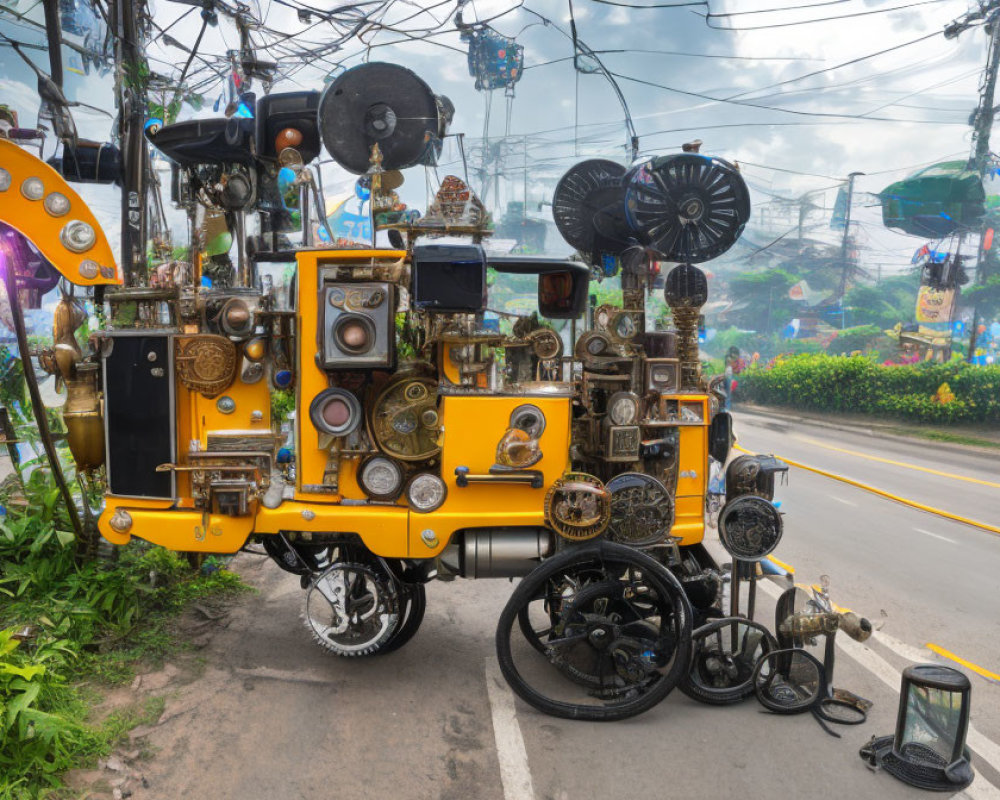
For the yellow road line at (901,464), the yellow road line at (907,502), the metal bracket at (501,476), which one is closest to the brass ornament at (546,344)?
the metal bracket at (501,476)

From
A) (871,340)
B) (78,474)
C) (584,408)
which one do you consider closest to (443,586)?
(584,408)

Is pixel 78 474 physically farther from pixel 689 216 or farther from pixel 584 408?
pixel 689 216

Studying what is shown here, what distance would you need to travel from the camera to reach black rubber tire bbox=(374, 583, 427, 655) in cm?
498

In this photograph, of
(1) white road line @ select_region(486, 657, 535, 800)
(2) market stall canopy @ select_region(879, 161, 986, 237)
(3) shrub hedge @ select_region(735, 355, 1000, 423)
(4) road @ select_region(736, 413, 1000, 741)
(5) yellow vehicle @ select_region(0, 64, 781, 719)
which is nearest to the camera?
(1) white road line @ select_region(486, 657, 535, 800)

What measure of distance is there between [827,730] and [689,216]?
3.58 m

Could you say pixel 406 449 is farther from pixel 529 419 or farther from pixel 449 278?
pixel 449 278

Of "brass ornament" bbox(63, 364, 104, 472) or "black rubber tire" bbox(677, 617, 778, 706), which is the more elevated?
"brass ornament" bbox(63, 364, 104, 472)

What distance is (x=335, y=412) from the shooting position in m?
4.26

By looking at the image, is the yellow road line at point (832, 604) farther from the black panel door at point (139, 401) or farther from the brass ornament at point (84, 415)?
the brass ornament at point (84, 415)

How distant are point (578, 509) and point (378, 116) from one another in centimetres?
324

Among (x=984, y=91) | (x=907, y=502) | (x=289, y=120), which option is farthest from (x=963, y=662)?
(x=984, y=91)

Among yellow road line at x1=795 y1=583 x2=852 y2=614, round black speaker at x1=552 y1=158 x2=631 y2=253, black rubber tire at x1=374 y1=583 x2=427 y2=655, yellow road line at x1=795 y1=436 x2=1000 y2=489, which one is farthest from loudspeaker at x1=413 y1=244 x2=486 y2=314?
yellow road line at x1=795 y1=436 x2=1000 y2=489

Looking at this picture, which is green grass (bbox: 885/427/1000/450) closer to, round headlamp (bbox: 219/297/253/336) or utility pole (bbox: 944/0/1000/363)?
utility pole (bbox: 944/0/1000/363)

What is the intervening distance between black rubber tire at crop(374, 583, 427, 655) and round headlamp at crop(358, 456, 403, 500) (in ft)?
2.98
